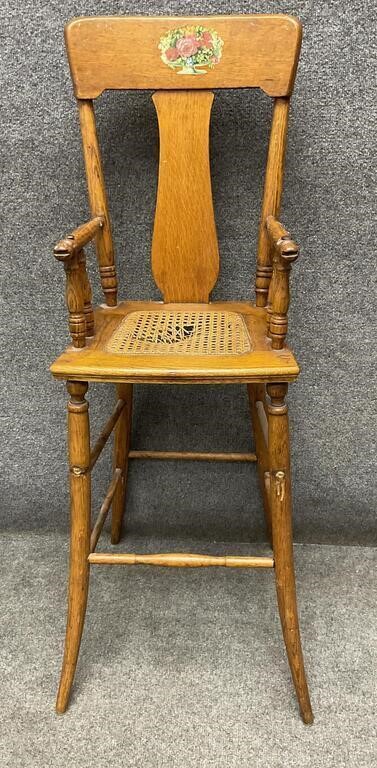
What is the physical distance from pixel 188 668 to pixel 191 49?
933 millimetres

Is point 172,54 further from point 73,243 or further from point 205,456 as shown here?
point 205,456

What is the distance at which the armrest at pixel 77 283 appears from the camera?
683 millimetres

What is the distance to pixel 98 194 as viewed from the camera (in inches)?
35.8

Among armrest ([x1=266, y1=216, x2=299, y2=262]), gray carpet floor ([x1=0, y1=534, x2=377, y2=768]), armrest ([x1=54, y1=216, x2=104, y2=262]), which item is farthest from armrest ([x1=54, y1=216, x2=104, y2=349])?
gray carpet floor ([x1=0, y1=534, x2=377, y2=768])

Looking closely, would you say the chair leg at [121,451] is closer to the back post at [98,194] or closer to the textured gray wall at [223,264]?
the textured gray wall at [223,264]

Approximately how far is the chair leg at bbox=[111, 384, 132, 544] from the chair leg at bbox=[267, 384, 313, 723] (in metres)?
0.34

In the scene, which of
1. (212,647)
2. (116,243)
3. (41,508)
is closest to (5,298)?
(116,243)

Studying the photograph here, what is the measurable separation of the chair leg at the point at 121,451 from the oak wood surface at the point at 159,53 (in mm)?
482

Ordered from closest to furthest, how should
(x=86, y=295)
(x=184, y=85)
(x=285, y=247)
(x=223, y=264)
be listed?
(x=285, y=247) → (x=86, y=295) → (x=184, y=85) → (x=223, y=264)

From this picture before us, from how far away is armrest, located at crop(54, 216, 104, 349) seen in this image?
2.24ft

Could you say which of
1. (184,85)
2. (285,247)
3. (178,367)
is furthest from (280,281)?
(184,85)

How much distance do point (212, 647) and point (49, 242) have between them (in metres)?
0.74

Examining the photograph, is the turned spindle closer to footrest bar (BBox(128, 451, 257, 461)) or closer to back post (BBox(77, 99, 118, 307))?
back post (BBox(77, 99, 118, 307))

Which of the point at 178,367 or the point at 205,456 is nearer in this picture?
the point at 178,367
